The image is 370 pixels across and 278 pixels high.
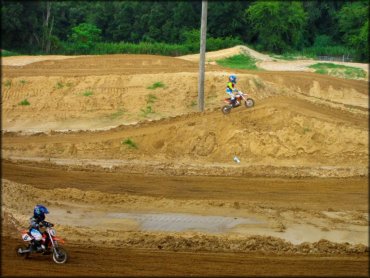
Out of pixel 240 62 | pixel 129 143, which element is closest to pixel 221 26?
pixel 240 62

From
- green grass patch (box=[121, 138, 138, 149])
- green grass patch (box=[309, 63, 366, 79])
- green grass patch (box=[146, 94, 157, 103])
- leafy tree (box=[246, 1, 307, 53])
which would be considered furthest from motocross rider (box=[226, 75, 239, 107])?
green grass patch (box=[309, 63, 366, 79])

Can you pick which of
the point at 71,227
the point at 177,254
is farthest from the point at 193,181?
the point at 177,254

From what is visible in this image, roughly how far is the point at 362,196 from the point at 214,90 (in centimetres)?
1217

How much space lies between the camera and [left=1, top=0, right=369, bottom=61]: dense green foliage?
4462cm

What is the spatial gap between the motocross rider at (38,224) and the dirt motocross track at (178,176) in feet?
1.23

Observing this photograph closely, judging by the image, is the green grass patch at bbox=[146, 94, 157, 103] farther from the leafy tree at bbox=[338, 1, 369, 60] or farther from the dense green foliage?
the leafy tree at bbox=[338, 1, 369, 60]

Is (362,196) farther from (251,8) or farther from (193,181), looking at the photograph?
(251,8)

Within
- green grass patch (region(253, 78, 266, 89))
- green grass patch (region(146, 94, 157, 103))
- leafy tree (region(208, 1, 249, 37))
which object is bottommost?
green grass patch (region(146, 94, 157, 103))

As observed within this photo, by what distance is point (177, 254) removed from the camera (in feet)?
43.7

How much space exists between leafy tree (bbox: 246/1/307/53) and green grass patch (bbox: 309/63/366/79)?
3.76 metres

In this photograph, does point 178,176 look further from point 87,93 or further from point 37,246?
point 87,93

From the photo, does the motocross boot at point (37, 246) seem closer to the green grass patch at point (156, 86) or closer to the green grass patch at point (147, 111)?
the green grass patch at point (147, 111)

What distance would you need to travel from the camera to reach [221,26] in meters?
51.1

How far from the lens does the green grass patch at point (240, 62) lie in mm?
42594
